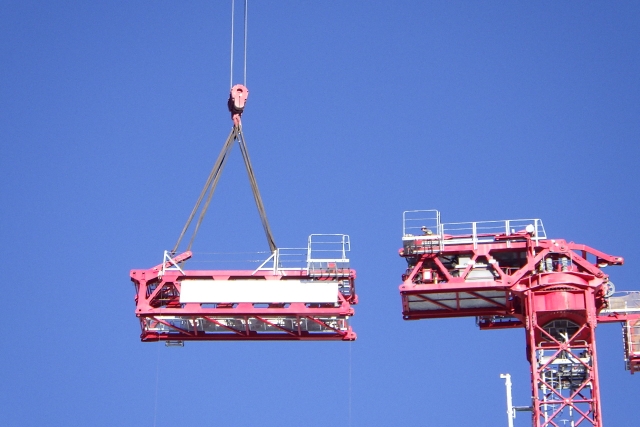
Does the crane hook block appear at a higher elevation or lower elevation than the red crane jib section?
higher

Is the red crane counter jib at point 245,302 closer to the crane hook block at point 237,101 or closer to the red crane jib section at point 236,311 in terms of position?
the red crane jib section at point 236,311

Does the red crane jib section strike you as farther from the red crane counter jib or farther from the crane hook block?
the crane hook block

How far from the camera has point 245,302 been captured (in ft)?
300

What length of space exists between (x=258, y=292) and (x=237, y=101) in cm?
1047

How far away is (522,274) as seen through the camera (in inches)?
3556

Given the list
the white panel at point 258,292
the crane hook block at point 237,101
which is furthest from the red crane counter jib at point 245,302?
the crane hook block at point 237,101

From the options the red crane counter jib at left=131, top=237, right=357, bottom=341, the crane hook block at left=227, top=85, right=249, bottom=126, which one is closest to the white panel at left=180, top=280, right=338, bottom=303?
the red crane counter jib at left=131, top=237, right=357, bottom=341

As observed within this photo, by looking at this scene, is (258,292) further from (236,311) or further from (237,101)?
(237,101)

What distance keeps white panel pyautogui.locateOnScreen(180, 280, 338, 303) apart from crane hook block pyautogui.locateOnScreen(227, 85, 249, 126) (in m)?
9.11

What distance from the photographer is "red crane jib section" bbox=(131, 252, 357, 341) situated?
9175 cm

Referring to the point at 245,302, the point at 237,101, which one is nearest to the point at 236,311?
the point at 245,302

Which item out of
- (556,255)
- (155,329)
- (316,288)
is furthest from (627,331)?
(155,329)

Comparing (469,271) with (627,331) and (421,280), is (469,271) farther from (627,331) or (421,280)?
(627,331)

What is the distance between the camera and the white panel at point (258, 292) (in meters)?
91.4
